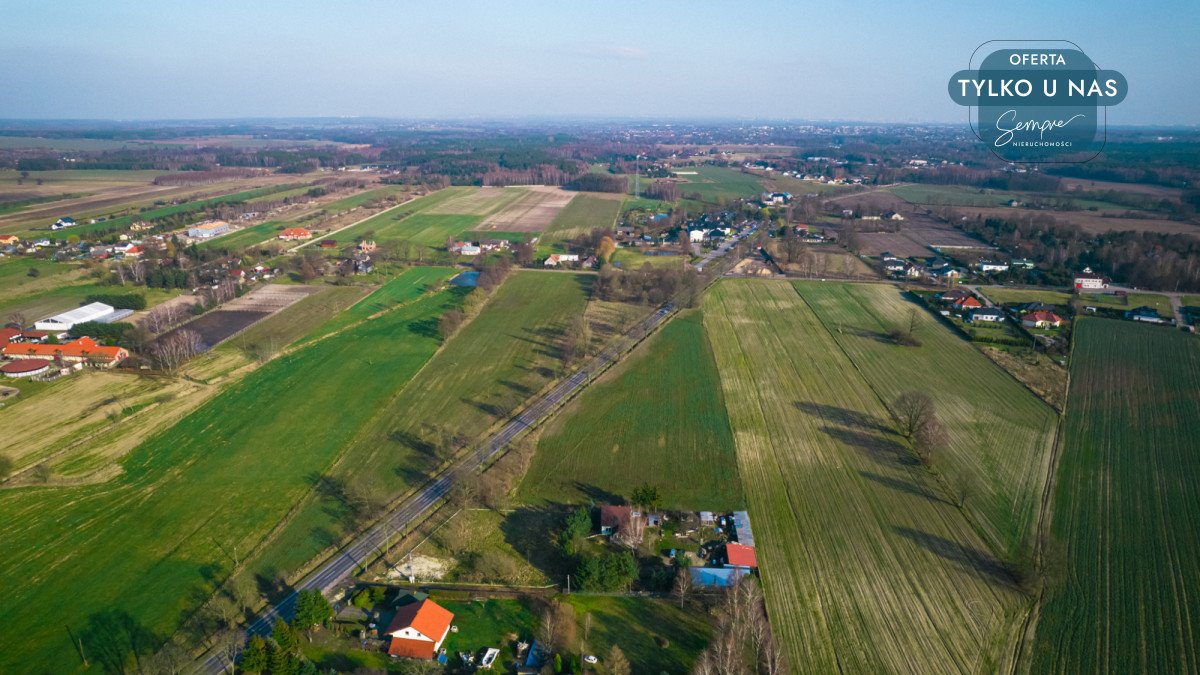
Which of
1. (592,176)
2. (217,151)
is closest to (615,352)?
(592,176)

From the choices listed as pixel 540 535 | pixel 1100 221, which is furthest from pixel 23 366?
pixel 1100 221

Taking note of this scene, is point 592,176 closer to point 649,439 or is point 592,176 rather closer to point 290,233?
point 290,233

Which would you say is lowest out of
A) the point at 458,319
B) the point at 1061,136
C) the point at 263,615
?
the point at 263,615

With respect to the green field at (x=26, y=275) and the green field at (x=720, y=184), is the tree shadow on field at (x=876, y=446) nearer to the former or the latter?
the green field at (x=26, y=275)

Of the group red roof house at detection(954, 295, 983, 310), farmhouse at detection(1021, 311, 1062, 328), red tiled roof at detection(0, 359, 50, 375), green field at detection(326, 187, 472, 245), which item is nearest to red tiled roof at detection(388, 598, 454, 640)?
red tiled roof at detection(0, 359, 50, 375)

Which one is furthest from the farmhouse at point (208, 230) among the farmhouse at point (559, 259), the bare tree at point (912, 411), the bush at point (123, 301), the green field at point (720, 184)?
the bare tree at point (912, 411)

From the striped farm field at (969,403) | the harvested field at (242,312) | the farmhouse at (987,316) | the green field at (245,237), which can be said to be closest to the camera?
the striped farm field at (969,403)

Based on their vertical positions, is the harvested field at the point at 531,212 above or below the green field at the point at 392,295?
above
